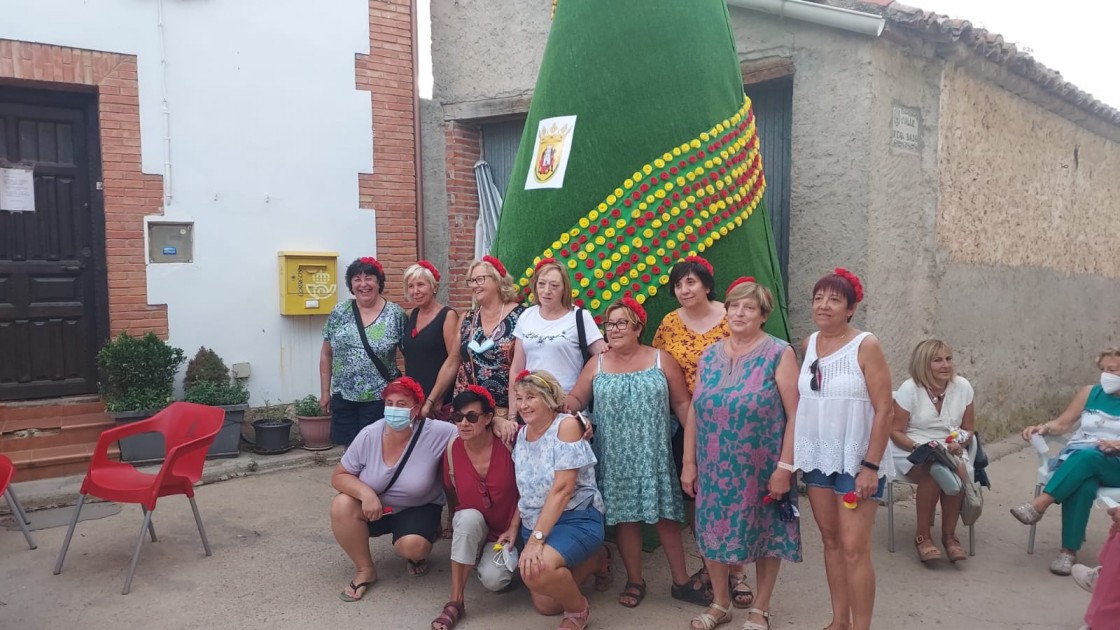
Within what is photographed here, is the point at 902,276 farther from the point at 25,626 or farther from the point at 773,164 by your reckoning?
the point at 25,626

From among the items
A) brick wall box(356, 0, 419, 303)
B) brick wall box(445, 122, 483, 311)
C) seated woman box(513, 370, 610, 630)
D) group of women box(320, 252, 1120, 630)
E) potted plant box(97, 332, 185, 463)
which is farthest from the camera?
brick wall box(445, 122, 483, 311)

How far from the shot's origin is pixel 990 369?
6.43 m

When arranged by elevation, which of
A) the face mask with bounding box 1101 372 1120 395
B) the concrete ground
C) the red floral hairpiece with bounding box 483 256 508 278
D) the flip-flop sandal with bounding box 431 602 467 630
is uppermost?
the red floral hairpiece with bounding box 483 256 508 278

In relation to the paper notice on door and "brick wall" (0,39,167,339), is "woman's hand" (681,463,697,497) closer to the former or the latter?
"brick wall" (0,39,167,339)

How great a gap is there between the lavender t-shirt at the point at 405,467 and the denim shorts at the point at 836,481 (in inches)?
67.4

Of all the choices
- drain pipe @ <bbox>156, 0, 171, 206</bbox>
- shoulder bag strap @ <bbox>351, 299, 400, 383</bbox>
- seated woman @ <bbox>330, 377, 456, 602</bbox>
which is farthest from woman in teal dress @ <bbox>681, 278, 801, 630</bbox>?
drain pipe @ <bbox>156, 0, 171, 206</bbox>

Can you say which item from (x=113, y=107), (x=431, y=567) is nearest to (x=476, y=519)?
(x=431, y=567)

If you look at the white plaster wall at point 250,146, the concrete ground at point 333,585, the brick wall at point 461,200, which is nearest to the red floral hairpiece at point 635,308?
the concrete ground at point 333,585

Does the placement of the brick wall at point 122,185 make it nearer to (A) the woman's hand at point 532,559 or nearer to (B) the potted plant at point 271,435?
(B) the potted plant at point 271,435

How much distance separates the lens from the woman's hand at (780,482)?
3.12 meters

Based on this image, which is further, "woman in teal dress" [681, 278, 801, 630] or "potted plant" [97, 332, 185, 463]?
"potted plant" [97, 332, 185, 463]

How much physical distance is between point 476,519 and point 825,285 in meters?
→ 1.82

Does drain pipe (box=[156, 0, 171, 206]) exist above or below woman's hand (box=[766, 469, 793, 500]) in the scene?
above

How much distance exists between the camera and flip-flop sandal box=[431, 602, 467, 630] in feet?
11.1
